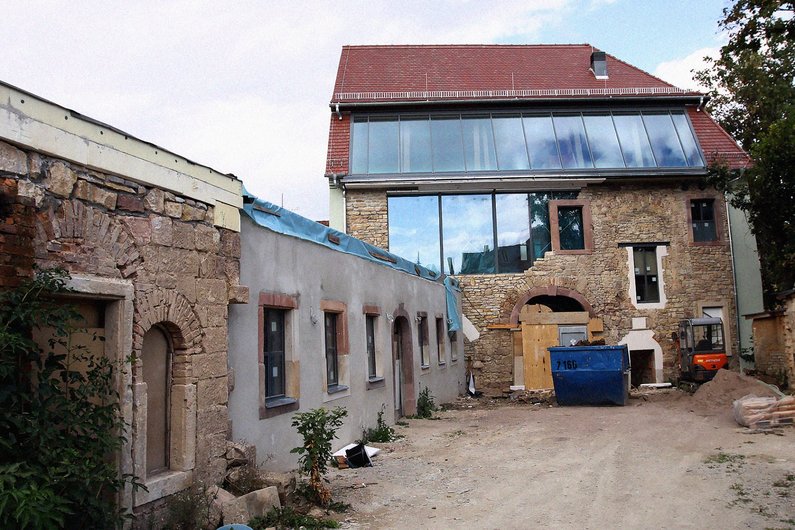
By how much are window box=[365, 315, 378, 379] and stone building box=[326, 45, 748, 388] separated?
780 centimetres

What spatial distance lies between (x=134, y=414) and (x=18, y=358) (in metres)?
1.24

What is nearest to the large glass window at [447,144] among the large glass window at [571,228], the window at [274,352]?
the large glass window at [571,228]

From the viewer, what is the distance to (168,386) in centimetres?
573

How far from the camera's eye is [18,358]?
3.96 m

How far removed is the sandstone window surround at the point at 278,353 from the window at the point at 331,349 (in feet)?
4.77

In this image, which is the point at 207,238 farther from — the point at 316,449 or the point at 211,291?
the point at 316,449

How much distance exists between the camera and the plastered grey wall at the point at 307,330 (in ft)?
22.8

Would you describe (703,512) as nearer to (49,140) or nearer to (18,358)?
(18,358)

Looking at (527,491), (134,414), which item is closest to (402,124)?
(527,491)

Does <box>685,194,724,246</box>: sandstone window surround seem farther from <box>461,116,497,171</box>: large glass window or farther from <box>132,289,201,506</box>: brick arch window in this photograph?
<box>132,289,201,506</box>: brick arch window

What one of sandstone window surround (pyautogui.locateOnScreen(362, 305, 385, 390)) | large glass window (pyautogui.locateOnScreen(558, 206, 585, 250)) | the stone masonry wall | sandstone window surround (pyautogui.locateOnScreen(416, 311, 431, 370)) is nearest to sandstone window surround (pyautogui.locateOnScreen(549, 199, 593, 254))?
large glass window (pyautogui.locateOnScreen(558, 206, 585, 250))

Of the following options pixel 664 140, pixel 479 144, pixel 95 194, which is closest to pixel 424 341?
pixel 479 144

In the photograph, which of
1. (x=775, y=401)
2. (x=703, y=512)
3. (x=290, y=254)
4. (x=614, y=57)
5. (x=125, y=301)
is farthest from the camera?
(x=614, y=57)

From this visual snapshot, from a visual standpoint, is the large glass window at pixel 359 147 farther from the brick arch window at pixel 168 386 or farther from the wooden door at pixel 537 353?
the brick arch window at pixel 168 386
